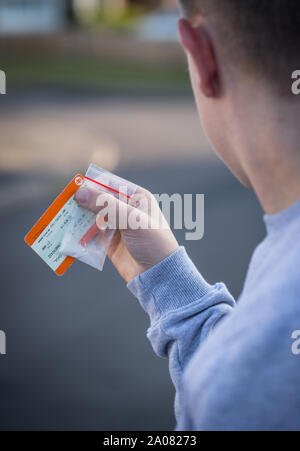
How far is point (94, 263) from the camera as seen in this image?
1.50 meters

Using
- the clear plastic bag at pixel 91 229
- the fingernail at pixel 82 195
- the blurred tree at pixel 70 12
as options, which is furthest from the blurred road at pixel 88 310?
the blurred tree at pixel 70 12

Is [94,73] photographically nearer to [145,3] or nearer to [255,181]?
[145,3]

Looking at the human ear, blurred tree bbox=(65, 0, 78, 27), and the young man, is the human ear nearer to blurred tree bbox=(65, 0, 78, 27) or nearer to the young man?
the young man

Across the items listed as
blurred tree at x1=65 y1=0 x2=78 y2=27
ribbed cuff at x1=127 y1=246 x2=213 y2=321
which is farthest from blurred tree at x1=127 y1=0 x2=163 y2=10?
ribbed cuff at x1=127 y1=246 x2=213 y2=321

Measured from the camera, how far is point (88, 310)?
14.7ft

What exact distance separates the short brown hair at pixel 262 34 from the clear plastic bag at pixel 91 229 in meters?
0.59

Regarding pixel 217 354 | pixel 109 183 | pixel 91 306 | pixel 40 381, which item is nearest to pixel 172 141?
pixel 91 306

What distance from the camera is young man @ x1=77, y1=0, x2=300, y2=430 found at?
0.85 meters

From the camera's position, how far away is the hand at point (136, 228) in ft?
4.66

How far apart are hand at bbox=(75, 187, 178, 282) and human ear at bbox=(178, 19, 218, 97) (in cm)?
51

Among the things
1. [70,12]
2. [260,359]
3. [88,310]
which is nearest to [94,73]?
[70,12]

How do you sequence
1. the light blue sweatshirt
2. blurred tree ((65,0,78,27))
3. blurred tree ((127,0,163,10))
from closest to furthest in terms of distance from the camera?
1. the light blue sweatshirt
2. blurred tree ((65,0,78,27))
3. blurred tree ((127,0,163,10))

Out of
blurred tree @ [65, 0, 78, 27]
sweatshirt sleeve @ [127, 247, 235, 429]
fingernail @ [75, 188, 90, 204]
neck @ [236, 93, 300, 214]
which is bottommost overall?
sweatshirt sleeve @ [127, 247, 235, 429]

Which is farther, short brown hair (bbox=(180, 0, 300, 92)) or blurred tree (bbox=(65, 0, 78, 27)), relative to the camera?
blurred tree (bbox=(65, 0, 78, 27))
